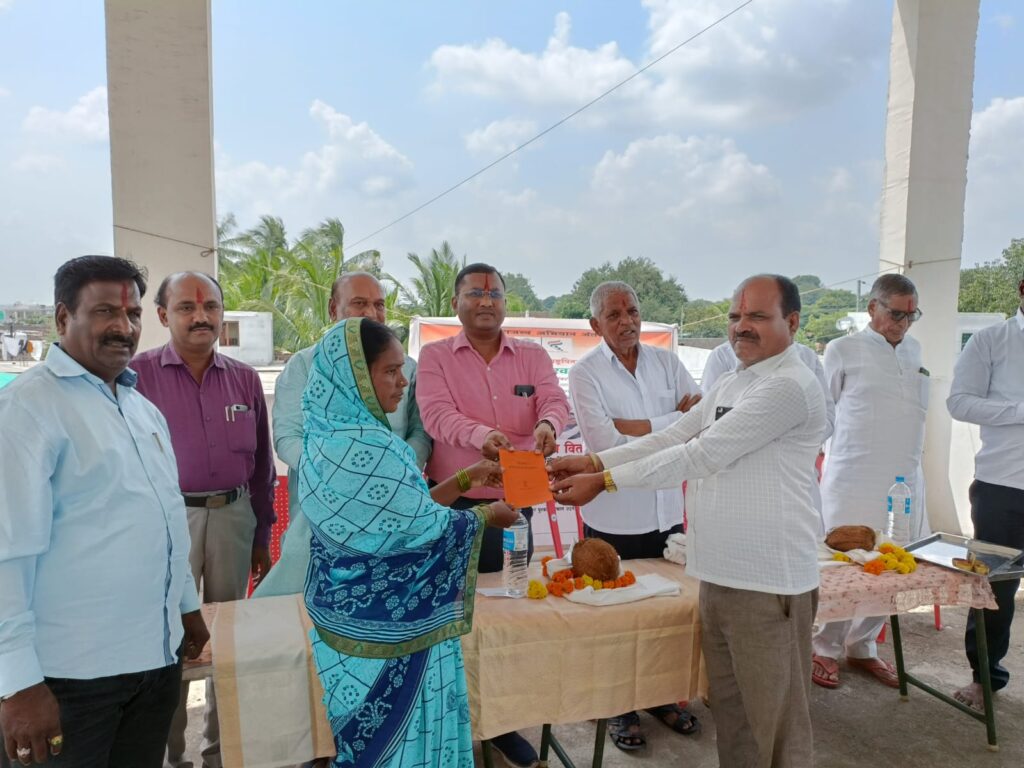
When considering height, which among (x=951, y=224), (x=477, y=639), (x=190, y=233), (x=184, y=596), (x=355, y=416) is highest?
(x=951, y=224)

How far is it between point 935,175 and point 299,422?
22.8 feet

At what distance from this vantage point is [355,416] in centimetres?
188

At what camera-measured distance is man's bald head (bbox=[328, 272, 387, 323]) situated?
3.42 meters

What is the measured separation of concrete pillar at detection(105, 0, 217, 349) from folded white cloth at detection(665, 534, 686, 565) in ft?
12.4

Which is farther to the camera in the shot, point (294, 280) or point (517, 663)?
point (294, 280)

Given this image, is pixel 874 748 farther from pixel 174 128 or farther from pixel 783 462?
pixel 174 128

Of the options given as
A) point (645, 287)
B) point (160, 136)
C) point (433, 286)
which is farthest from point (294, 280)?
point (645, 287)

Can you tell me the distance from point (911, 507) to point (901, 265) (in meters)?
3.67

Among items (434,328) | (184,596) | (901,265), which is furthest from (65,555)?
(901,265)

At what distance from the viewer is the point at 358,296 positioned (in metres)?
3.41

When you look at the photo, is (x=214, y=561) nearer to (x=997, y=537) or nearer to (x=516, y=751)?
(x=516, y=751)

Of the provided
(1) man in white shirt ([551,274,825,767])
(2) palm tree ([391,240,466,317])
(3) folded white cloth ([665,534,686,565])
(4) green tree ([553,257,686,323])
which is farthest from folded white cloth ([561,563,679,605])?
(4) green tree ([553,257,686,323])

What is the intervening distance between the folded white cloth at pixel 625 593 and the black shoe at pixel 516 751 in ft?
3.20

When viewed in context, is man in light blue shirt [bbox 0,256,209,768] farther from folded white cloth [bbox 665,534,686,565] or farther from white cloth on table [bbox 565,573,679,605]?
folded white cloth [bbox 665,534,686,565]
